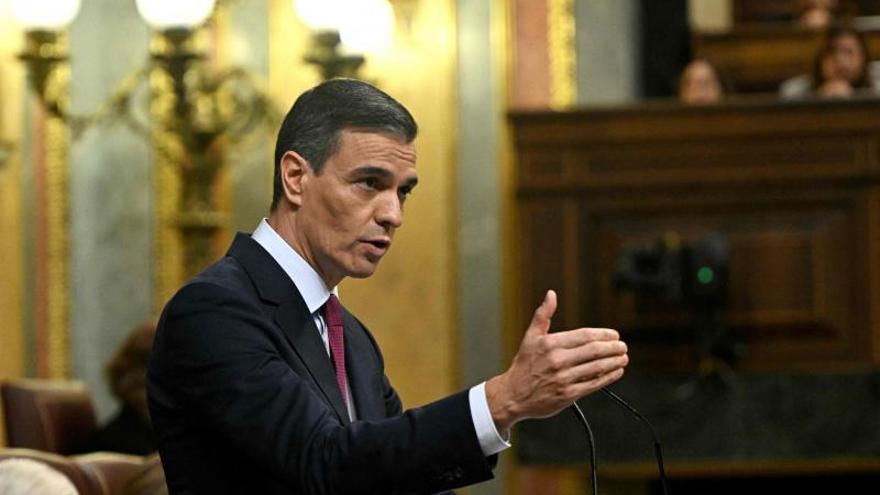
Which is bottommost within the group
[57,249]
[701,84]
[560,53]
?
[57,249]

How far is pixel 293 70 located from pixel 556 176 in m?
1.38

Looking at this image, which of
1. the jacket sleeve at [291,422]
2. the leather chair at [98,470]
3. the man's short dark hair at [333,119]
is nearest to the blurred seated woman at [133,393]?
the leather chair at [98,470]

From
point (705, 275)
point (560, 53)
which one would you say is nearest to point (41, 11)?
point (560, 53)

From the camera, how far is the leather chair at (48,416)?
18.7ft

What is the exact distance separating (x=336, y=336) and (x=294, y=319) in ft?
0.43

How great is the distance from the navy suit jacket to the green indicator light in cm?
481

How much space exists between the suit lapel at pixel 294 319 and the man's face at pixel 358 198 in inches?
3.1

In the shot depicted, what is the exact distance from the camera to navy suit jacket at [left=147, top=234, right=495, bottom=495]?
2.66 m

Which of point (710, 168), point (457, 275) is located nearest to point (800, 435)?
point (710, 168)

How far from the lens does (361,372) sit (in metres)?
3.07

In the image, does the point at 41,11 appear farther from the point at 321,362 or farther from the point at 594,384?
the point at 594,384

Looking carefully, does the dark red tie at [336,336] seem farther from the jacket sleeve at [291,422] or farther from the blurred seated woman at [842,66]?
the blurred seated woman at [842,66]

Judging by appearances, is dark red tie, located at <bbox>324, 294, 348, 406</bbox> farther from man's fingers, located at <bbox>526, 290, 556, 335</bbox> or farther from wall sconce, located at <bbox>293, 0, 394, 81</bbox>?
wall sconce, located at <bbox>293, 0, 394, 81</bbox>

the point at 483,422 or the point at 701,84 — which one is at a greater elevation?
the point at 701,84
